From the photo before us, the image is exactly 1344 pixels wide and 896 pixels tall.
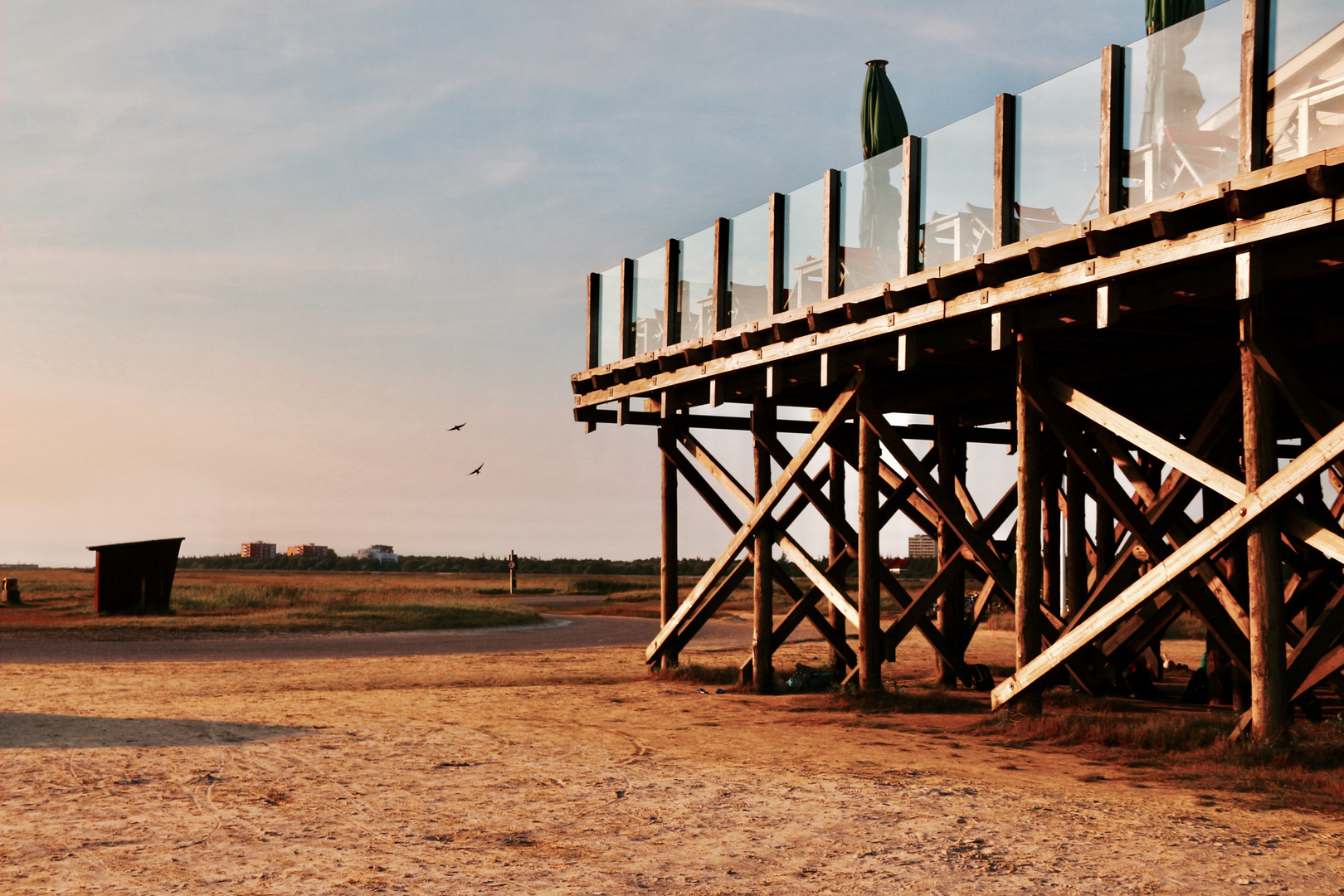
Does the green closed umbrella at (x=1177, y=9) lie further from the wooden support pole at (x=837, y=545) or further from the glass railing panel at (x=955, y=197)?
the wooden support pole at (x=837, y=545)

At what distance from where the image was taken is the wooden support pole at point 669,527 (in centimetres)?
1900

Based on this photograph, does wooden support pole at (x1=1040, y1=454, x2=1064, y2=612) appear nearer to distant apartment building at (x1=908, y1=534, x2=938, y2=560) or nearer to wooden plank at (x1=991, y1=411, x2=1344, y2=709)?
wooden plank at (x1=991, y1=411, x2=1344, y2=709)

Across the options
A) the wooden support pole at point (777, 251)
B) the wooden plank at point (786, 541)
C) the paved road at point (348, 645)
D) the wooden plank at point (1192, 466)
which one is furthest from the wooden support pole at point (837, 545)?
the paved road at point (348, 645)

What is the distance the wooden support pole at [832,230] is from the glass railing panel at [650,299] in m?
4.06

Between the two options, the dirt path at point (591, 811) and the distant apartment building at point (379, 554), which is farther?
the distant apartment building at point (379, 554)

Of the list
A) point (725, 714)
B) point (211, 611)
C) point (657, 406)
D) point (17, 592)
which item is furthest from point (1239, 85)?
point (17, 592)

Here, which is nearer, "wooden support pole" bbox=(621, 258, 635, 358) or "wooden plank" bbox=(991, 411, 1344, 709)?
"wooden plank" bbox=(991, 411, 1344, 709)

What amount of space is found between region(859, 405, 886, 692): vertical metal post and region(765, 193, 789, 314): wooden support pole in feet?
6.52

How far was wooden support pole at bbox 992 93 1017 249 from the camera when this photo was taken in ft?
37.7

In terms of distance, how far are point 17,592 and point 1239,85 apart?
144 ft

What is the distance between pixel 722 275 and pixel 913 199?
4.19 m

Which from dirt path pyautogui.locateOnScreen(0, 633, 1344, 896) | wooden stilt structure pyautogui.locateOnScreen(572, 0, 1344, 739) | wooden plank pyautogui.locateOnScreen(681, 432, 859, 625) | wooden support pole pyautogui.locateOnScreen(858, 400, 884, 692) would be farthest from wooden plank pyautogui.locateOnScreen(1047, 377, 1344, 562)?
wooden plank pyautogui.locateOnScreen(681, 432, 859, 625)

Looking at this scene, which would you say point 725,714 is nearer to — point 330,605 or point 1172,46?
point 1172,46

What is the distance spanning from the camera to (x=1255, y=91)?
9.20m
